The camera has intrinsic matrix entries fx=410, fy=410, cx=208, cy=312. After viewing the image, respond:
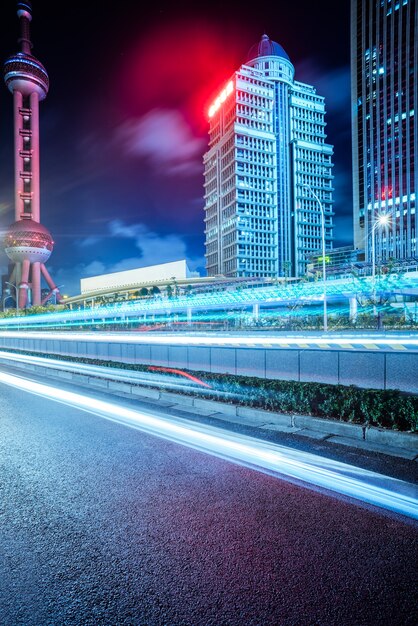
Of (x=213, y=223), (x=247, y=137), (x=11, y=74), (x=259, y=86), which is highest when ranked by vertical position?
(x=259, y=86)

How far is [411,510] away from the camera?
393cm

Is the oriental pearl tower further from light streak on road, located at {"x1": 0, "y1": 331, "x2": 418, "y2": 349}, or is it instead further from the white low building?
light streak on road, located at {"x1": 0, "y1": 331, "x2": 418, "y2": 349}

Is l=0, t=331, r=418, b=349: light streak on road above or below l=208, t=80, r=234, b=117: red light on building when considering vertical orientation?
below

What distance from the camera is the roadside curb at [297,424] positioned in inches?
226

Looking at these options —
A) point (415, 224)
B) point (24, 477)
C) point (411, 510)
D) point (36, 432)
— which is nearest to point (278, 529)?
point (411, 510)

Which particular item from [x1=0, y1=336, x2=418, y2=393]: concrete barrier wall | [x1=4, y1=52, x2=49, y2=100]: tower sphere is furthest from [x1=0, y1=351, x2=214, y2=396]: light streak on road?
[x1=4, y1=52, x2=49, y2=100]: tower sphere

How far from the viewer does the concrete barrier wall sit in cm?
816

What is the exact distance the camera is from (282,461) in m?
5.43

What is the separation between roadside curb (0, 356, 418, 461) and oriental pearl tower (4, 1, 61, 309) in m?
125

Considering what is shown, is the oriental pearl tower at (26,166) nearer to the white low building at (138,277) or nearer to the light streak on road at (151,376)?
the white low building at (138,277)

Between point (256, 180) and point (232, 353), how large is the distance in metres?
140

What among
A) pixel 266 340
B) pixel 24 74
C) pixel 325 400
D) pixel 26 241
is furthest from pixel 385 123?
pixel 325 400

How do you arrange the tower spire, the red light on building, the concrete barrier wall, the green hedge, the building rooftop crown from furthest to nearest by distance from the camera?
the building rooftop crown, the red light on building, the tower spire, the concrete barrier wall, the green hedge

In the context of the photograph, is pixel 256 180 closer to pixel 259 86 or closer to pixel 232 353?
pixel 259 86
